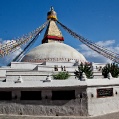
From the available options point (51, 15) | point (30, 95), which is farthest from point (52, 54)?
point (30, 95)

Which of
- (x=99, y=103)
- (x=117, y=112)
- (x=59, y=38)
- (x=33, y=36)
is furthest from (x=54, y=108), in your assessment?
(x=59, y=38)

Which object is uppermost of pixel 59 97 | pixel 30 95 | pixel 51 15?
A: pixel 51 15

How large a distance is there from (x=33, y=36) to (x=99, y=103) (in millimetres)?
22474

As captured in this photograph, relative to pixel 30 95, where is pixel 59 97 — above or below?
below

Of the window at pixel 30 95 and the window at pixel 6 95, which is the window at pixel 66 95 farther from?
the window at pixel 6 95

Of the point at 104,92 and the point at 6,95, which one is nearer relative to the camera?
the point at 6,95

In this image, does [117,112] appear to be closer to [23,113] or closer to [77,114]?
[77,114]

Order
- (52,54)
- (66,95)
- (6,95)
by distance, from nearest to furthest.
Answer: (66,95), (6,95), (52,54)

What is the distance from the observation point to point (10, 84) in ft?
42.1

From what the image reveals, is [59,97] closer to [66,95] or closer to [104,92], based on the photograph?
[66,95]

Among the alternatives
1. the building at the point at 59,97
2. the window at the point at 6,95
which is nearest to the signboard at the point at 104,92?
the building at the point at 59,97

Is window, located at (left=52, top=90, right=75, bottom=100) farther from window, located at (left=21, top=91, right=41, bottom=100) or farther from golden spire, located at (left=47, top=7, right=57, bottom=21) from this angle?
golden spire, located at (left=47, top=7, right=57, bottom=21)

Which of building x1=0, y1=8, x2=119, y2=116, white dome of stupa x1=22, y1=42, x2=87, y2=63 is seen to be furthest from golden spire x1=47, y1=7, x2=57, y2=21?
building x1=0, y1=8, x2=119, y2=116

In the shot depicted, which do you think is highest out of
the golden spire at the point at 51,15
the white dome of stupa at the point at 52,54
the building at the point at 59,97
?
the golden spire at the point at 51,15
